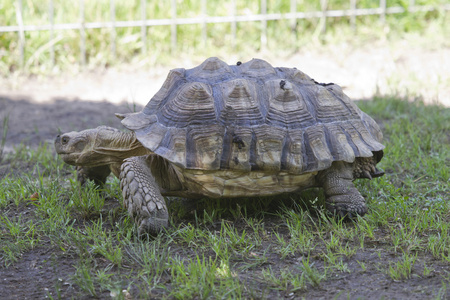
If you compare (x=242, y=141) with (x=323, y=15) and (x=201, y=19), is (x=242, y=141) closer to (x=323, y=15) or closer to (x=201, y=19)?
(x=201, y=19)

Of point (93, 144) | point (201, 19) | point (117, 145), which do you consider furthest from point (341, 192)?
point (201, 19)

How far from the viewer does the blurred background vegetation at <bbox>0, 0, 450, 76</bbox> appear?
24.3ft

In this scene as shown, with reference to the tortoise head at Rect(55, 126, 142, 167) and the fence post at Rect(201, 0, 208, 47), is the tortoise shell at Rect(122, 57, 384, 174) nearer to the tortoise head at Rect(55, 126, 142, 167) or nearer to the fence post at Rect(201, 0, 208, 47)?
the tortoise head at Rect(55, 126, 142, 167)

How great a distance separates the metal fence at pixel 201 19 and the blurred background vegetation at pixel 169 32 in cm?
4

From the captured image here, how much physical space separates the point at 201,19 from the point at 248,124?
4.74 metres

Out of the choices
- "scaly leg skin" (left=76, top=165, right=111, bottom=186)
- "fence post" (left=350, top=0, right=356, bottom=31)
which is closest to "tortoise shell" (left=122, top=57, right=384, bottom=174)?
"scaly leg skin" (left=76, top=165, right=111, bottom=186)

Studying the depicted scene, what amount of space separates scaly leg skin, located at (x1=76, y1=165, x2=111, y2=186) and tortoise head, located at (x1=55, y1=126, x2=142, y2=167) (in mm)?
221

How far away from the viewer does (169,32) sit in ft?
25.5

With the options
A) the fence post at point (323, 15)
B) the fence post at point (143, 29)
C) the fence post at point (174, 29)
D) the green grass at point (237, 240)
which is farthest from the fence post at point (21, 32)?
the fence post at point (323, 15)

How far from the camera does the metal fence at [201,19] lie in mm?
7293

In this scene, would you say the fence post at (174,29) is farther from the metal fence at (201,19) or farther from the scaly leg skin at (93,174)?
the scaly leg skin at (93,174)

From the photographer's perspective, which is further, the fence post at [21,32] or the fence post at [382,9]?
the fence post at [382,9]

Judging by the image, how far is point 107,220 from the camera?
133 inches

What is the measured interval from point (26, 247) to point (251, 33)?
558 cm
